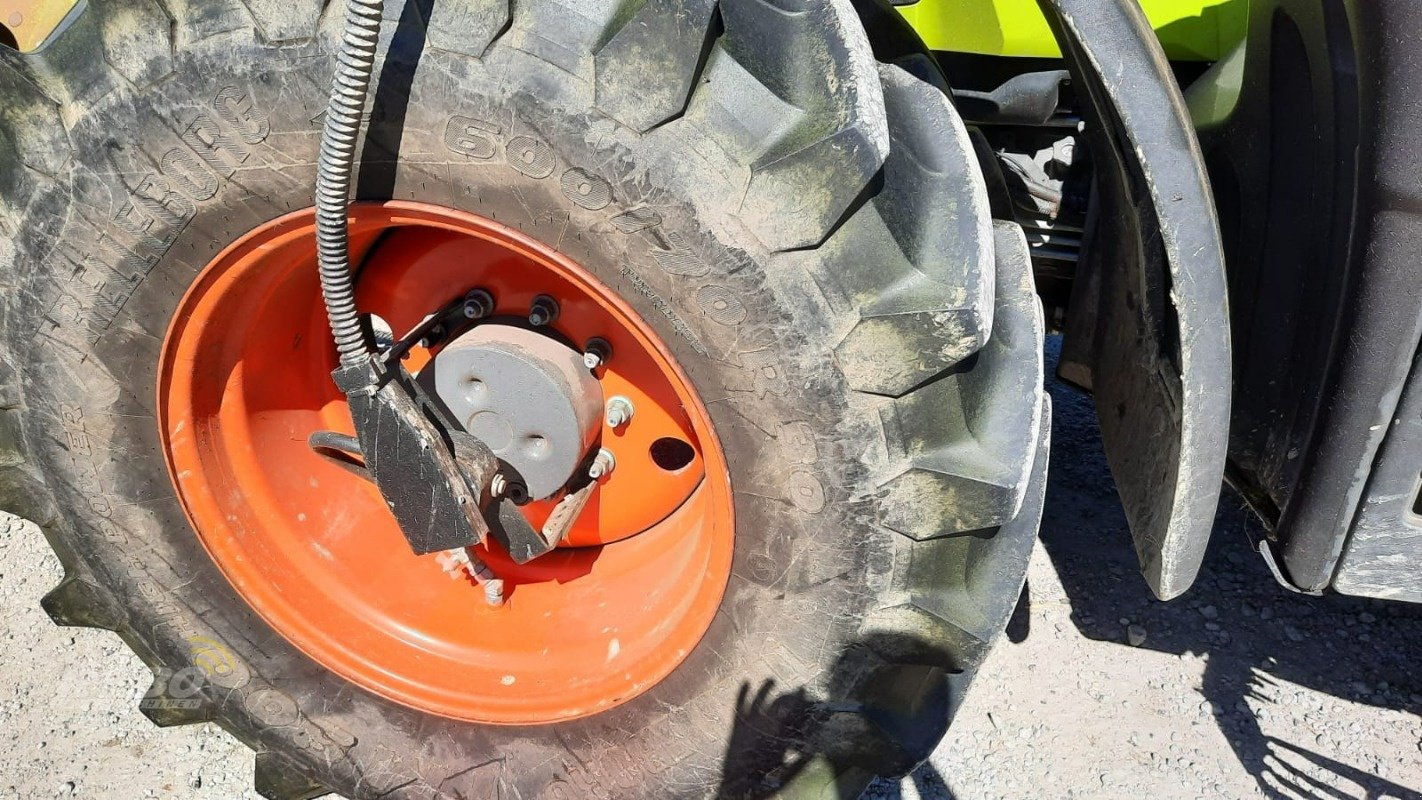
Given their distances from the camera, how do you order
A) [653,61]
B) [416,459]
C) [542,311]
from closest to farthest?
1. [653,61]
2. [416,459]
3. [542,311]

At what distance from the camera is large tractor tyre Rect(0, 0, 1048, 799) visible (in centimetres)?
111

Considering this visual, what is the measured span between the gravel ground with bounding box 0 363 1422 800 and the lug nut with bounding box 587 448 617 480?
2.71ft

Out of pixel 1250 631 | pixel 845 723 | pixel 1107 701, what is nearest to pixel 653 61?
pixel 845 723

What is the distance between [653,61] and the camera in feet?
3.51

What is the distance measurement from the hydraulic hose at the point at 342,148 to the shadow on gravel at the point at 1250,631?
67.5 inches

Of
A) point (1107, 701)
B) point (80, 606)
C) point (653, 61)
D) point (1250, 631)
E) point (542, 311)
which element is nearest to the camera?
point (653, 61)

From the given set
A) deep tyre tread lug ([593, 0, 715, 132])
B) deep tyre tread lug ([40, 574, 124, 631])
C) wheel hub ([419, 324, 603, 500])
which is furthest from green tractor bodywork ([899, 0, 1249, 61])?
deep tyre tread lug ([40, 574, 124, 631])

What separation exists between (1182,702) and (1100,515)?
583mm

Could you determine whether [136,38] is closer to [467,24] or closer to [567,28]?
[467,24]

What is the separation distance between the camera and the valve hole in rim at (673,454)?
1.69 metres

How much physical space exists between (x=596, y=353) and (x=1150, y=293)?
0.79 meters

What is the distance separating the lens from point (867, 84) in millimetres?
1063

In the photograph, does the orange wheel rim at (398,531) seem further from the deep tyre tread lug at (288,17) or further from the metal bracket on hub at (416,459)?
the deep tyre tread lug at (288,17)

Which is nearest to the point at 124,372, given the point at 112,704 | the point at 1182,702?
the point at 112,704
